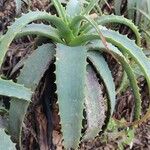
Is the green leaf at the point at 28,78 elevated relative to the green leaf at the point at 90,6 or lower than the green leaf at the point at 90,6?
lower

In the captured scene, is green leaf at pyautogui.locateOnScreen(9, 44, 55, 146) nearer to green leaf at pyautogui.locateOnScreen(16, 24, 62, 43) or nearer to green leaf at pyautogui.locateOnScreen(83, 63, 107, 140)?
green leaf at pyautogui.locateOnScreen(16, 24, 62, 43)

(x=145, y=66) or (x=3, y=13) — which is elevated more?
(x=3, y=13)

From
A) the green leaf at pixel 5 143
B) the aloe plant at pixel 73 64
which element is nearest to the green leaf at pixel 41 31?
the aloe plant at pixel 73 64

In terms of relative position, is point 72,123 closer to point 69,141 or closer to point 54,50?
point 69,141

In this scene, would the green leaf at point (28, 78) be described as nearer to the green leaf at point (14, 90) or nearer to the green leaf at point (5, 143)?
the green leaf at point (14, 90)

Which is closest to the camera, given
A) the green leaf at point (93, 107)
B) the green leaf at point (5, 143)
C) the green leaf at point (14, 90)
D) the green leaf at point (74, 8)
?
the green leaf at point (5, 143)

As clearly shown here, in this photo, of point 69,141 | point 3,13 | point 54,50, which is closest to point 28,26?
point 54,50

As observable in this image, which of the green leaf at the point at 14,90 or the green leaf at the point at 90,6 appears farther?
the green leaf at the point at 90,6
